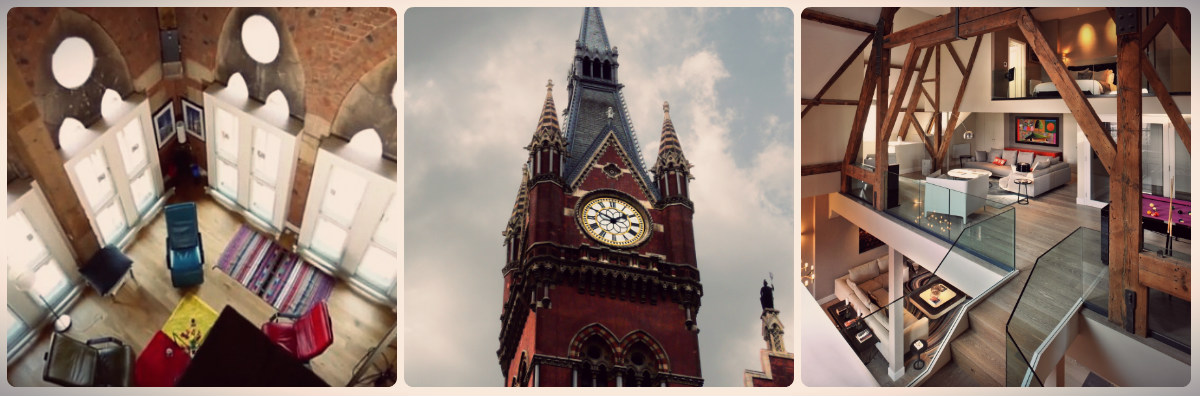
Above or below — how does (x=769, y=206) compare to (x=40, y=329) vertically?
above

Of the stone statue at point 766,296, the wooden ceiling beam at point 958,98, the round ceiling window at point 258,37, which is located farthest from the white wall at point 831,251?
the round ceiling window at point 258,37

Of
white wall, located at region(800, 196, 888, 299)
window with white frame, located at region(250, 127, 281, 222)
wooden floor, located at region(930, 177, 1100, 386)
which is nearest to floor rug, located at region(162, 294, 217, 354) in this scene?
window with white frame, located at region(250, 127, 281, 222)

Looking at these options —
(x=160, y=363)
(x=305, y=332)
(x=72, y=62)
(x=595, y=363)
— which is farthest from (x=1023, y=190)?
(x=72, y=62)

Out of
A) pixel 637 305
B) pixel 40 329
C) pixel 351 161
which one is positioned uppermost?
pixel 351 161

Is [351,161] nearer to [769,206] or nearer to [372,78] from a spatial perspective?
[372,78]

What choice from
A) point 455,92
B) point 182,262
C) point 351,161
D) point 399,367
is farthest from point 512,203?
point 182,262

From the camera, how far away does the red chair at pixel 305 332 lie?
152 inches

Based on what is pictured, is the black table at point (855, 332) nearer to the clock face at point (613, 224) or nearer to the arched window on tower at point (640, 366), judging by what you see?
the arched window on tower at point (640, 366)

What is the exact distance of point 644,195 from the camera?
13.3ft

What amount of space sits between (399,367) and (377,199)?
114 centimetres

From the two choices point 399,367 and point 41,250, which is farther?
point 399,367

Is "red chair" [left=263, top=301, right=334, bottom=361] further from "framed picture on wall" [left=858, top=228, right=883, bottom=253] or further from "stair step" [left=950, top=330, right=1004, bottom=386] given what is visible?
"framed picture on wall" [left=858, top=228, right=883, bottom=253]

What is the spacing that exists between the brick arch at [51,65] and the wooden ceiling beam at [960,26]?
6306mm

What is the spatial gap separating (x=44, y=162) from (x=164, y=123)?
0.73 m
